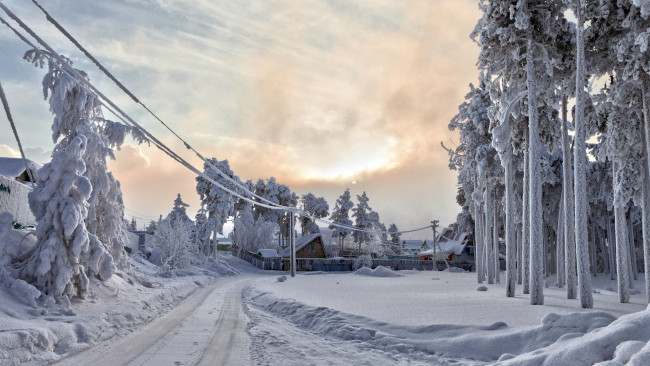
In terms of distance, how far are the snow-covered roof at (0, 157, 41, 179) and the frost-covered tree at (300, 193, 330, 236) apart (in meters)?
60.5

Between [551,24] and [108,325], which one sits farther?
[551,24]

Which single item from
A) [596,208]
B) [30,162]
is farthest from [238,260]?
[596,208]

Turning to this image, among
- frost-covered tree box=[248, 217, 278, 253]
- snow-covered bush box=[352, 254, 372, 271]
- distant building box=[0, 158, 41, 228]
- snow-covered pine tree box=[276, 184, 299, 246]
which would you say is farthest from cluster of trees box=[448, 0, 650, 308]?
snow-covered pine tree box=[276, 184, 299, 246]

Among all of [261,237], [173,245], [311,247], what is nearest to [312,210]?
[261,237]

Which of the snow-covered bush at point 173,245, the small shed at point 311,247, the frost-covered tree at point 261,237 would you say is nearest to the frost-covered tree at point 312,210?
the frost-covered tree at point 261,237

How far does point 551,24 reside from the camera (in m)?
19.9

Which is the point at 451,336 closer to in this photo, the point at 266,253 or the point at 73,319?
the point at 73,319

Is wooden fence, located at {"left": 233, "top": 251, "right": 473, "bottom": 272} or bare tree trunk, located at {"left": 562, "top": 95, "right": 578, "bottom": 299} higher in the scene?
bare tree trunk, located at {"left": 562, "top": 95, "right": 578, "bottom": 299}

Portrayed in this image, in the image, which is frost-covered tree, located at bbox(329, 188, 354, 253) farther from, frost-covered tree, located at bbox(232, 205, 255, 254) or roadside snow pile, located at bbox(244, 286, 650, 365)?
roadside snow pile, located at bbox(244, 286, 650, 365)

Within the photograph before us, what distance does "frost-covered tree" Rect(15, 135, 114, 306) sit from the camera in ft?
52.5

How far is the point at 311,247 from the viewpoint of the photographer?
77.0m

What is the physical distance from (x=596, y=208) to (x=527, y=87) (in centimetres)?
2903

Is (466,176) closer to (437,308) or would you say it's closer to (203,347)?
(437,308)

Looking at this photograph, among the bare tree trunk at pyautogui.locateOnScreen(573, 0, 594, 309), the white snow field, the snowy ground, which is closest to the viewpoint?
the snowy ground
